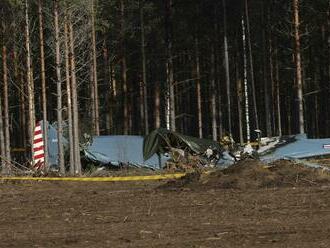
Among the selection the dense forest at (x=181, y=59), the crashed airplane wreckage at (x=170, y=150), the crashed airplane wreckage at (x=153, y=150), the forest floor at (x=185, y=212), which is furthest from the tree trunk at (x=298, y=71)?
the forest floor at (x=185, y=212)

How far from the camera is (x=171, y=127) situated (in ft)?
96.4

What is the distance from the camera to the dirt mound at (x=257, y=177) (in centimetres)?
1366

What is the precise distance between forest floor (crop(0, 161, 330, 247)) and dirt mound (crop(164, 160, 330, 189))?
22 millimetres

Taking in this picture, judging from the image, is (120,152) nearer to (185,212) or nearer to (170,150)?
(170,150)

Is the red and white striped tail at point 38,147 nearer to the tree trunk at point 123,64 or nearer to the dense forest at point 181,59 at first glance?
the dense forest at point 181,59

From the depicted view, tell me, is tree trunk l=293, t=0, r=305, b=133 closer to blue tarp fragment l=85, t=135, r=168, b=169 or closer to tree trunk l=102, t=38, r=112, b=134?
blue tarp fragment l=85, t=135, r=168, b=169

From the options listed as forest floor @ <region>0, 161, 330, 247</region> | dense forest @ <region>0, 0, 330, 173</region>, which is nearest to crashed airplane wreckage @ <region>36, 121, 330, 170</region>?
forest floor @ <region>0, 161, 330, 247</region>

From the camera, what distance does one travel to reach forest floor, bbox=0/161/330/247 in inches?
300

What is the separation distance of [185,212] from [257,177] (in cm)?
425

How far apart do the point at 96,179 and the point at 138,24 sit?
2074 centimetres

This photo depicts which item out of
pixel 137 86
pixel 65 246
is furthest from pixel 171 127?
pixel 65 246

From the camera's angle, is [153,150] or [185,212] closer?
[185,212]

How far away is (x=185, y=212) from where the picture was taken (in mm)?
10141

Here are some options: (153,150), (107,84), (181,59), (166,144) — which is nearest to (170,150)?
(166,144)
